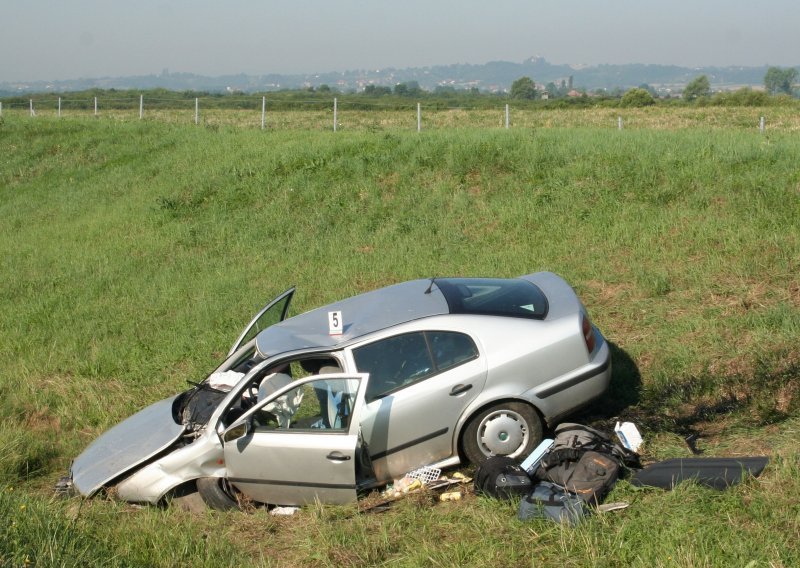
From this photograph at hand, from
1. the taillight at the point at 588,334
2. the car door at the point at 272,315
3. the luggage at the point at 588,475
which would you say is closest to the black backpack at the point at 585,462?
the luggage at the point at 588,475

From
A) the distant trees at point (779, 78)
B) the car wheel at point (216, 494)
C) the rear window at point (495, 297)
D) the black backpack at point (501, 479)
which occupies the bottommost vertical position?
the car wheel at point (216, 494)

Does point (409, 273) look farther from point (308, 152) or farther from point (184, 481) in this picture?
point (308, 152)

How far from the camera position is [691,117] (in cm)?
3192

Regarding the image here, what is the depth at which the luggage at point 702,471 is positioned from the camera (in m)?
5.80

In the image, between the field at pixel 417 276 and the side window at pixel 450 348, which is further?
the side window at pixel 450 348

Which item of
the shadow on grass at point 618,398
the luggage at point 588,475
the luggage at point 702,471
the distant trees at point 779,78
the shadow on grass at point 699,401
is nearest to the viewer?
the luggage at point 702,471

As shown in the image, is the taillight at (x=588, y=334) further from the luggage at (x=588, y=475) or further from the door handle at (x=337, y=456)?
the door handle at (x=337, y=456)

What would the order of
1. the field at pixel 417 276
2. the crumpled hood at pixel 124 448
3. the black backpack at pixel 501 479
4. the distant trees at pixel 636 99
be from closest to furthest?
the field at pixel 417 276 < the black backpack at pixel 501 479 < the crumpled hood at pixel 124 448 < the distant trees at pixel 636 99

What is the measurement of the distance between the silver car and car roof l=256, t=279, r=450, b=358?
2cm

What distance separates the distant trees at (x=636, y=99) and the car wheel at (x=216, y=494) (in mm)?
39596

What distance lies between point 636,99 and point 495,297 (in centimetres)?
4030

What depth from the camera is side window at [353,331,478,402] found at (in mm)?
6789

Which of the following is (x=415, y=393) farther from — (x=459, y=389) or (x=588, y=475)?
(x=588, y=475)

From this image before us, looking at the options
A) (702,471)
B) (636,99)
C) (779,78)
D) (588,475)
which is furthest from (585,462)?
(779,78)
